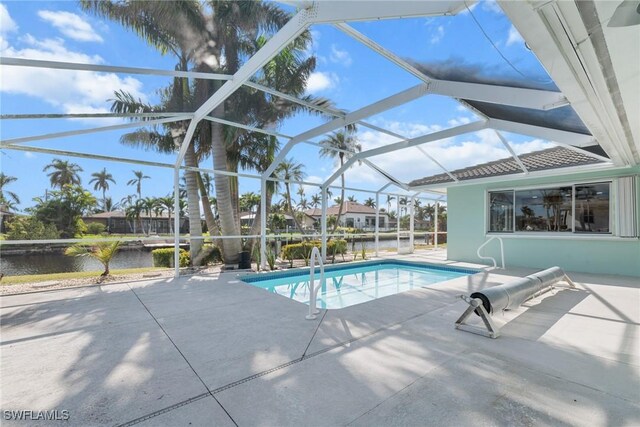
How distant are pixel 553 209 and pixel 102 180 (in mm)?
59387

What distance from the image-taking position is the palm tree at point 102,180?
48531mm

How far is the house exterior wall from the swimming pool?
2001mm

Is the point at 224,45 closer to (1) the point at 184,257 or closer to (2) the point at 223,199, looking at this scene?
(2) the point at 223,199

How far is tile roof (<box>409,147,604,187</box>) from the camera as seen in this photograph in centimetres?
780

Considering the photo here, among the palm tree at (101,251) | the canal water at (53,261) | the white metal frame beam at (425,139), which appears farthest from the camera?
the canal water at (53,261)

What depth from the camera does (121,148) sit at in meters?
10.8

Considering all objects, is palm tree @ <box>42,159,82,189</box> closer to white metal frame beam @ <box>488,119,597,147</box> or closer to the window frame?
the window frame

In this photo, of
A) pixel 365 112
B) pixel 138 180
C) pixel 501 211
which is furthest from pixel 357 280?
pixel 138 180

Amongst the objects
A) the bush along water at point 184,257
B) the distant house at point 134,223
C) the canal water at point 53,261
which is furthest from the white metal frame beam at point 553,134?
the distant house at point 134,223

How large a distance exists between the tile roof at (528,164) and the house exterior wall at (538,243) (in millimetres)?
444

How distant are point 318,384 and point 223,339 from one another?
1400mm

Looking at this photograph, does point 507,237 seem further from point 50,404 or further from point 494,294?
point 50,404

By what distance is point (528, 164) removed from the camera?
8695mm

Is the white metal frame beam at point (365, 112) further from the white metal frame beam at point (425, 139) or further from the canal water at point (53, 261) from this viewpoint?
the canal water at point (53, 261)
